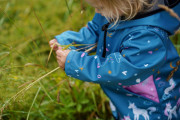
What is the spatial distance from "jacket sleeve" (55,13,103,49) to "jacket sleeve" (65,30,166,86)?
0.84 feet

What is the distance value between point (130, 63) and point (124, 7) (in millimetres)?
259

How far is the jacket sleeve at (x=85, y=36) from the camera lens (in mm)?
1111

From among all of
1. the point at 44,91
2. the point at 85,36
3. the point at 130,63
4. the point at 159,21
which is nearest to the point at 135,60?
the point at 130,63

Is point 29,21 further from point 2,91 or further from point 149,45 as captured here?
point 149,45

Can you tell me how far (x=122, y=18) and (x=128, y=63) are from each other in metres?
0.25

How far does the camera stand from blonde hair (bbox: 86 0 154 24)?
854 mm

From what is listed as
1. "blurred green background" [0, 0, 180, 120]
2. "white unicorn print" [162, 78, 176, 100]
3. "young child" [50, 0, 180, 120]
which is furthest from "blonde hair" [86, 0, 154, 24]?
"white unicorn print" [162, 78, 176, 100]

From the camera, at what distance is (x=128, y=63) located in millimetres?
814

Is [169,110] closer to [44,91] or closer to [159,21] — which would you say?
[159,21]

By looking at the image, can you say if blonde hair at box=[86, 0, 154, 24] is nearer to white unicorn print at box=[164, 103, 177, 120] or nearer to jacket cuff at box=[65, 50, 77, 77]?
jacket cuff at box=[65, 50, 77, 77]

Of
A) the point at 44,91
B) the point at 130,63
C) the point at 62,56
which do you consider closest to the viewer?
the point at 130,63

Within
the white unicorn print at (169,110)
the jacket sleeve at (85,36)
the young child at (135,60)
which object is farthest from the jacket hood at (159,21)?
the white unicorn print at (169,110)

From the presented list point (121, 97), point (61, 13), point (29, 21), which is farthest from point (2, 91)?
point (61, 13)

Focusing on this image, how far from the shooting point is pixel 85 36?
3.80 ft
